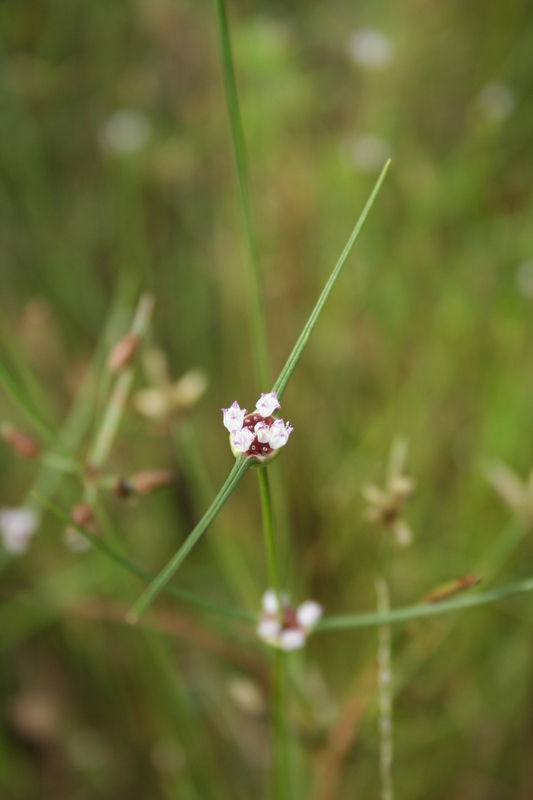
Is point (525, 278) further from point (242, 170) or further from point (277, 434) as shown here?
point (277, 434)

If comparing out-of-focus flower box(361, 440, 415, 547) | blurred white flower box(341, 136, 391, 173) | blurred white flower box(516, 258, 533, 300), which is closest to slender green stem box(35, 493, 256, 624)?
out-of-focus flower box(361, 440, 415, 547)

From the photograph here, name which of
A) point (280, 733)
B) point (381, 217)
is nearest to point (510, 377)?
point (381, 217)

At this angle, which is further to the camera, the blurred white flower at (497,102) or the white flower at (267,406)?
the blurred white flower at (497,102)

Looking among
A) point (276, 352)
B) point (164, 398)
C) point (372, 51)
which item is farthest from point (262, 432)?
point (372, 51)

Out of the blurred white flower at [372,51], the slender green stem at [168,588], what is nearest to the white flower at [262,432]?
the slender green stem at [168,588]

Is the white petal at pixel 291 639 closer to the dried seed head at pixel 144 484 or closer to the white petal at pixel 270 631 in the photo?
the white petal at pixel 270 631

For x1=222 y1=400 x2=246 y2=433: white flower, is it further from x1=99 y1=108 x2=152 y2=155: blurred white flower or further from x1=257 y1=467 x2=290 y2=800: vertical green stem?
x1=99 y1=108 x2=152 y2=155: blurred white flower
